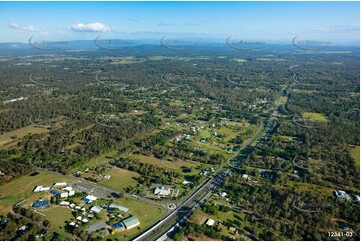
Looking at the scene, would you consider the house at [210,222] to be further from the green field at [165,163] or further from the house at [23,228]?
the house at [23,228]

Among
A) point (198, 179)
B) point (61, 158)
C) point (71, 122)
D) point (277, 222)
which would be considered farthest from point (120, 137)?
point (277, 222)

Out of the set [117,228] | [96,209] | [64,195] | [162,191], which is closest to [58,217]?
[64,195]

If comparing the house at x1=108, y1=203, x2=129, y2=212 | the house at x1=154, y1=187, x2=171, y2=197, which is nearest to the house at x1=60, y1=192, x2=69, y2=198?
the house at x1=108, y1=203, x2=129, y2=212

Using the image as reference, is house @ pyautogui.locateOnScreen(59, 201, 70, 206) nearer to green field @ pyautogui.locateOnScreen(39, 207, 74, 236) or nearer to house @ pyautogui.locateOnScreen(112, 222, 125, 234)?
green field @ pyautogui.locateOnScreen(39, 207, 74, 236)

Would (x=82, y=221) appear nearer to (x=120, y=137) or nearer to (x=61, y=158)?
(x=61, y=158)

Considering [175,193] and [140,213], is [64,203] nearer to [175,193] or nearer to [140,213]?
[140,213]
